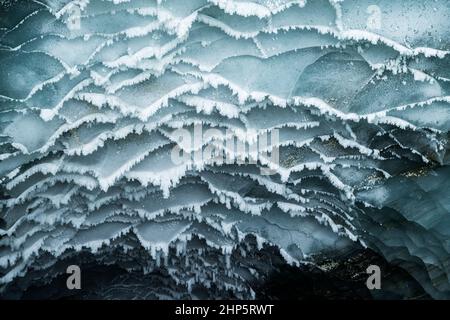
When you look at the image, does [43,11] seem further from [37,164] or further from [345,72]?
[345,72]

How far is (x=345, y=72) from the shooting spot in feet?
6.60

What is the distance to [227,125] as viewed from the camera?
216 centimetres

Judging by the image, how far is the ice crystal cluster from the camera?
73.9 inches

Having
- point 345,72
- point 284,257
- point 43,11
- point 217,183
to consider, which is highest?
point 43,11

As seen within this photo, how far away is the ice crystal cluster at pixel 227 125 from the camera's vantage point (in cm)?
188

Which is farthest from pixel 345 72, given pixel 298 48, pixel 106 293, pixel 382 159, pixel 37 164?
pixel 106 293
